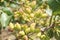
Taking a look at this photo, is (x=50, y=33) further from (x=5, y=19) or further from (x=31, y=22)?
(x=5, y=19)

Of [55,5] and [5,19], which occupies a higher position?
[5,19]

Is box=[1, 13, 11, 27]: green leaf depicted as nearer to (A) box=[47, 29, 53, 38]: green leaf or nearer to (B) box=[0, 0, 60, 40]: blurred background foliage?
(B) box=[0, 0, 60, 40]: blurred background foliage

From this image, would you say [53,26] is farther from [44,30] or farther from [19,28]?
[19,28]

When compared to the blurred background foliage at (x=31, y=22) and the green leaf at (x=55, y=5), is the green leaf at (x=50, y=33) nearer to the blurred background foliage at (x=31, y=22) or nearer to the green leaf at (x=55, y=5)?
the blurred background foliage at (x=31, y=22)

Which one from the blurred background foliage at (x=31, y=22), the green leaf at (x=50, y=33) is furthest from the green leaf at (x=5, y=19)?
the green leaf at (x=50, y=33)

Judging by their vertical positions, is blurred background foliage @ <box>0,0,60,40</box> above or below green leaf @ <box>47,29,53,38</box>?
above

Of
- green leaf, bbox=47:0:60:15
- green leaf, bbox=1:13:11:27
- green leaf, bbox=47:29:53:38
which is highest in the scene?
green leaf, bbox=1:13:11:27

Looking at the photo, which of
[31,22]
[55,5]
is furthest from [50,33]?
[55,5]

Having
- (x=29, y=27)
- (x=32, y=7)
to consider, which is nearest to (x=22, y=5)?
(x=32, y=7)

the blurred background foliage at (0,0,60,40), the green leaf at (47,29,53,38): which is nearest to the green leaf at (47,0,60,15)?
the blurred background foliage at (0,0,60,40)

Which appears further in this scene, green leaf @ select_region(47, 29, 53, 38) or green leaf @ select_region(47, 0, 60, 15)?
green leaf @ select_region(47, 29, 53, 38)

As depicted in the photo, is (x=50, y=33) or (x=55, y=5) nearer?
(x=55, y=5)

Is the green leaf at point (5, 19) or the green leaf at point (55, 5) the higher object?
the green leaf at point (5, 19)
